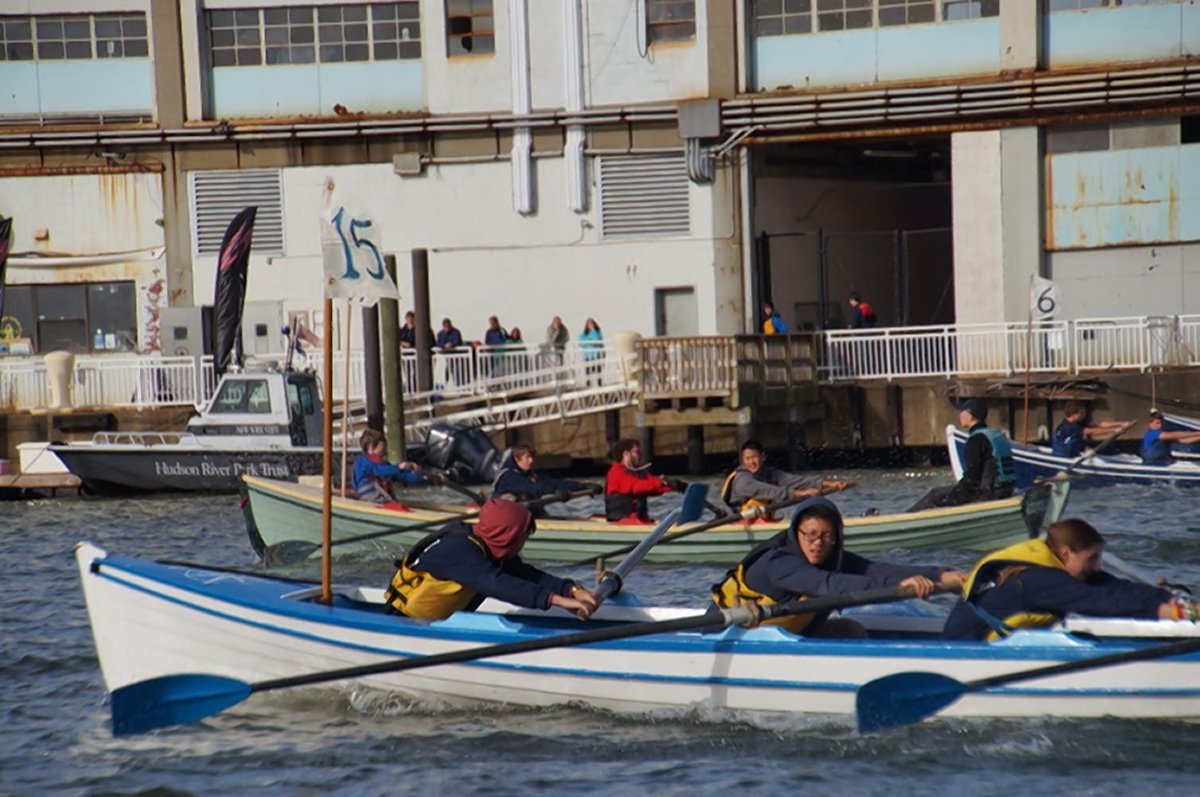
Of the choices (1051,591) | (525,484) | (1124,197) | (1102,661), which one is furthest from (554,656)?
(1124,197)

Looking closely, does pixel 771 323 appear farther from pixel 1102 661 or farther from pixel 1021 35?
pixel 1102 661

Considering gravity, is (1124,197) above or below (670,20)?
below

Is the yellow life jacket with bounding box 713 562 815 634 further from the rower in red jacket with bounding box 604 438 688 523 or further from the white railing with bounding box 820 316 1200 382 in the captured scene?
the white railing with bounding box 820 316 1200 382

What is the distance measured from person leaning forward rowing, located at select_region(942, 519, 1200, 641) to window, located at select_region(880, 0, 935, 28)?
21.6 metres

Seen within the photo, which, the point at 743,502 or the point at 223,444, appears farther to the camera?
the point at 223,444

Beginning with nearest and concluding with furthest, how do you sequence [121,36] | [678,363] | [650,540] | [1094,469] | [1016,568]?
1. [1016,568]
2. [650,540]
3. [1094,469]
4. [678,363]
5. [121,36]

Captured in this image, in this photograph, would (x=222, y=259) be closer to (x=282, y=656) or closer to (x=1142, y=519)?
(x=1142, y=519)

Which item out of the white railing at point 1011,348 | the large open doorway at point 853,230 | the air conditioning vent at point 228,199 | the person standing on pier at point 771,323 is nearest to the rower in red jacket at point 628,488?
the white railing at point 1011,348

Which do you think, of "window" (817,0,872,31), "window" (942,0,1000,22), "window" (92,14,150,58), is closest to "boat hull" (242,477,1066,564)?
"window" (942,0,1000,22)

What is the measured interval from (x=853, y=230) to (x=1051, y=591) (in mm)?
26309

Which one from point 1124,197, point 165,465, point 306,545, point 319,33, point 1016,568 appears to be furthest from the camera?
point 319,33

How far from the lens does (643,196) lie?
103ft

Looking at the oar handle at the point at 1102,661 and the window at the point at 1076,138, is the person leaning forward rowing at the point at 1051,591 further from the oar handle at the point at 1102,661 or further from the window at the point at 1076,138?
the window at the point at 1076,138

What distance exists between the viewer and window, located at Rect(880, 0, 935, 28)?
29922 mm
